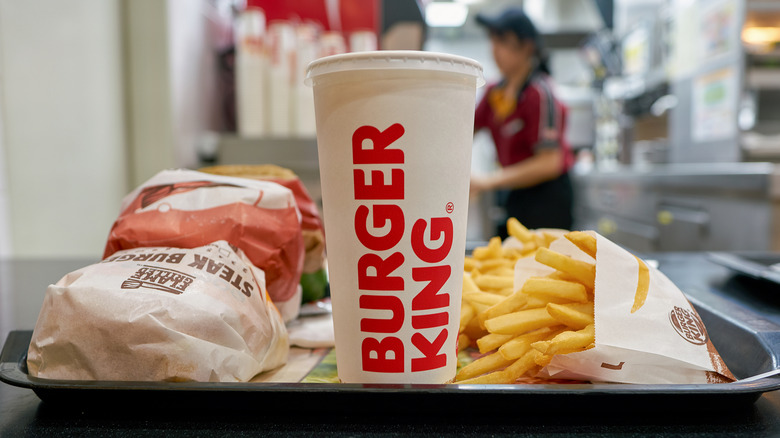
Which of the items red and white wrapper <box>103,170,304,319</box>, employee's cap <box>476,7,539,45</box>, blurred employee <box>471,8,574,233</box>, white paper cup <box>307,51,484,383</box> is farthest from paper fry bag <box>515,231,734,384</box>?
employee's cap <box>476,7,539,45</box>

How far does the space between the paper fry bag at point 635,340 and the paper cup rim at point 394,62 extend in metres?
0.26

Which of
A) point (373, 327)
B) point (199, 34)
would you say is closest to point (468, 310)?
point (373, 327)

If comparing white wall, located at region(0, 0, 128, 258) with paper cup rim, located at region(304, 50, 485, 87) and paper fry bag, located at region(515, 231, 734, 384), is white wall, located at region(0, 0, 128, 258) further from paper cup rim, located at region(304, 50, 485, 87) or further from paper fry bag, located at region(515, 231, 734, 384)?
paper fry bag, located at region(515, 231, 734, 384)

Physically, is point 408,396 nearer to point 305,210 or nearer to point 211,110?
point 305,210

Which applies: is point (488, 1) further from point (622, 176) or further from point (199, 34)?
point (199, 34)

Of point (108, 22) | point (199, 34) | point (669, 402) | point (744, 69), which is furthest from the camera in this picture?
point (744, 69)

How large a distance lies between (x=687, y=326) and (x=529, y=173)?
7.96 feet

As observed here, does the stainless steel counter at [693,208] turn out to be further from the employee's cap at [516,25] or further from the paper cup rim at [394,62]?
the paper cup rim at [394,62]

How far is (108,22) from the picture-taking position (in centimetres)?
225

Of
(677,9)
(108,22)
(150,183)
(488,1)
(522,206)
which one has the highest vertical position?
(488,1)

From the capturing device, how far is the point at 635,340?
0.55 meters

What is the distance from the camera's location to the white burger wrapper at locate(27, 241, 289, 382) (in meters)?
0.52

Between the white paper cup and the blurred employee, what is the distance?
229 centimetres

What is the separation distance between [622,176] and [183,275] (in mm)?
4151
